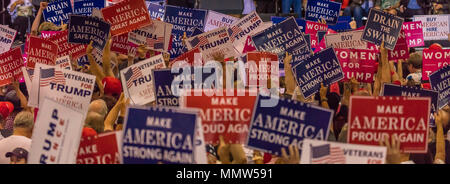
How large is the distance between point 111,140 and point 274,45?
460cm

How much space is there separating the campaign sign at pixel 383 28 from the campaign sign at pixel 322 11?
3604mm

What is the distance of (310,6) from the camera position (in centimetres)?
1330

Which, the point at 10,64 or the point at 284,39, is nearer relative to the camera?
the point at 10,64

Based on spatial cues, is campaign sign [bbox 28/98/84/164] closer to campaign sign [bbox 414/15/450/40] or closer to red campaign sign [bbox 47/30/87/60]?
red campaign sign [bbox 47/30/87/60]

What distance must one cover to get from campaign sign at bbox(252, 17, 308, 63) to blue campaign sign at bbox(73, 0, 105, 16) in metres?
3.17

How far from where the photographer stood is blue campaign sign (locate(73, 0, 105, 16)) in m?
11.9

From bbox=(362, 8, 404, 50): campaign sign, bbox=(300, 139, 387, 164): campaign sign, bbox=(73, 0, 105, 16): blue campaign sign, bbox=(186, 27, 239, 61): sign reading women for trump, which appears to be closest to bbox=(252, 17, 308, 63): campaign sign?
bbox=(186, 27, 239, 61): sign reading women for trump

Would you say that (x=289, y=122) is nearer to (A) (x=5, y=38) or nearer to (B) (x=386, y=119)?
(B) (x=386, y=119)

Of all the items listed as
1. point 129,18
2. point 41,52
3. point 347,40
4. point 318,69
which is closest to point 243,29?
point 347,40

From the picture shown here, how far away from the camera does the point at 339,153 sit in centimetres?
518

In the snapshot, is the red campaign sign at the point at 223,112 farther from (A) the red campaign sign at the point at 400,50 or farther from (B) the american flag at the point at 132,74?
(A) the red campaign sign at the point at 400,50

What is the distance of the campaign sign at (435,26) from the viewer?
14.0m

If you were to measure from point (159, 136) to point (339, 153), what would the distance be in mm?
1162
